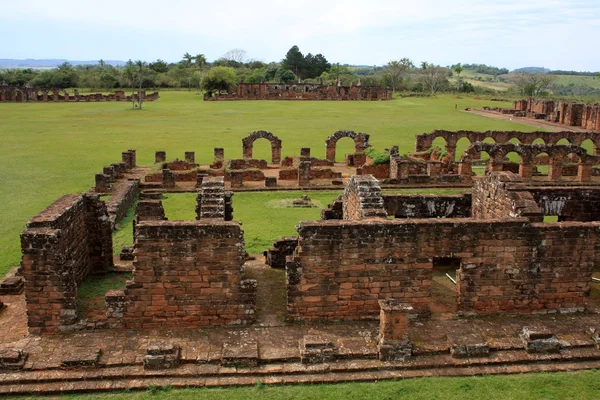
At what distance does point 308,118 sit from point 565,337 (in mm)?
45798

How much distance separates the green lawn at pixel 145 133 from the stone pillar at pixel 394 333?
9.51 meters

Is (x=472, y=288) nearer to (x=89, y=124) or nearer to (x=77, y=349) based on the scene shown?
(x=77, y=349)

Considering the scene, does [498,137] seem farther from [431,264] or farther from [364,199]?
[431,264]

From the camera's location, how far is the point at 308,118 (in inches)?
2111

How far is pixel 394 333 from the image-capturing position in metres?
8.66

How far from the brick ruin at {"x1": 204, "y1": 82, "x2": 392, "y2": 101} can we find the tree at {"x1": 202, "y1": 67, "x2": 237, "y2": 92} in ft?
3.45

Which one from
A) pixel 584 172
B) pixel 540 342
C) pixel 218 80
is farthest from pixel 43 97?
pixel 540 342

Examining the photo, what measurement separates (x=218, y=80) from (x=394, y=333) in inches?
3014

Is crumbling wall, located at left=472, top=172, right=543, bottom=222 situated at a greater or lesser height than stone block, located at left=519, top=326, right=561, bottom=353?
greater

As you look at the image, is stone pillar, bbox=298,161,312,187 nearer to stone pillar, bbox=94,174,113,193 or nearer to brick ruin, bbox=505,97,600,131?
stone pillar, bbox=94,174,113,193

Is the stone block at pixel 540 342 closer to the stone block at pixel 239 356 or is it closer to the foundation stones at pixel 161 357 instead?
the stone block at pixel 239 356

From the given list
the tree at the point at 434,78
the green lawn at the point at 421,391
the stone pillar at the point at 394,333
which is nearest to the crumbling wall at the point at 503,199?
the green lawn at the point at 421,391

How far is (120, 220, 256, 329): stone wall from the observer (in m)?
9.06

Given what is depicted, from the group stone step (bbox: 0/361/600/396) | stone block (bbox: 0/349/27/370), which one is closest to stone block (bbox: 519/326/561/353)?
stone step (bbox: 0/361/600/396)
